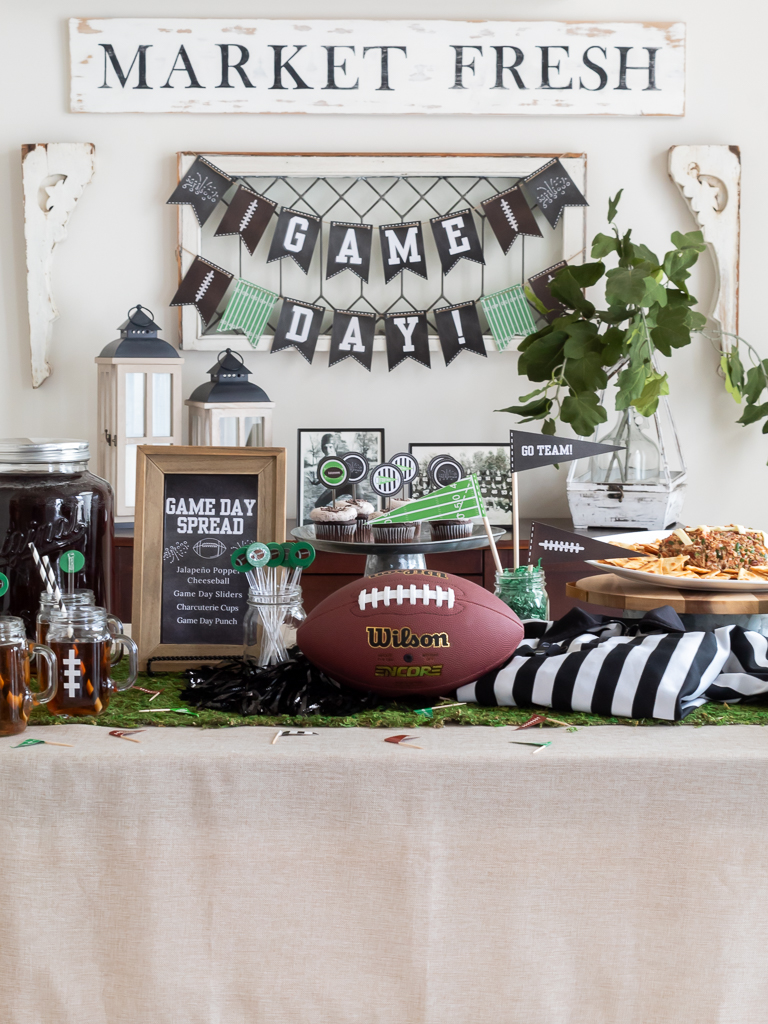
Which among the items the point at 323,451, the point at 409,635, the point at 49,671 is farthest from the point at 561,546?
the point at 323,451

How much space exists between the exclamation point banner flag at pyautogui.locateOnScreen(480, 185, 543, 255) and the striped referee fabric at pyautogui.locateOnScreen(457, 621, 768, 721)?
207 cm

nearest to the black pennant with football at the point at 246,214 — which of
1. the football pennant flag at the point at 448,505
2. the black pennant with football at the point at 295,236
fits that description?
the black pennant with football at the point at 295,236

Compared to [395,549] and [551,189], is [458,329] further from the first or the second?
[395,549]

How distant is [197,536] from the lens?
116 centimetres

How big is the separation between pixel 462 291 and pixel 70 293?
4.00 ft

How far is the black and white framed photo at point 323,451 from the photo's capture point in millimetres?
2791

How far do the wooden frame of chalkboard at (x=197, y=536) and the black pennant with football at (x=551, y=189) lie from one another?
201cm

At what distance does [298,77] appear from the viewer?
9.30ft

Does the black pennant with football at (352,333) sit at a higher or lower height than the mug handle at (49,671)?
higher

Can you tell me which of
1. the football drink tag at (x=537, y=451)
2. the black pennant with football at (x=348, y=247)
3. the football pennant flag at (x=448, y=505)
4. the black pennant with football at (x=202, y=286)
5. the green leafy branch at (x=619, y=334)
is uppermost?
the black pennant with football at (x=348, y=247)

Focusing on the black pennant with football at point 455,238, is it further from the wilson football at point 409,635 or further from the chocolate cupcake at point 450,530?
the wilson football at point 409,635

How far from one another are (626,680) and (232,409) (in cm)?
183

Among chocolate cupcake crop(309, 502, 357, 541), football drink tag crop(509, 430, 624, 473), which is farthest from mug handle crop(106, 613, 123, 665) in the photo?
chocolate cupcake crop(309, 502, 357, 541)

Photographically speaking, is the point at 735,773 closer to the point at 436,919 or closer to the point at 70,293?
the point at 436,919
